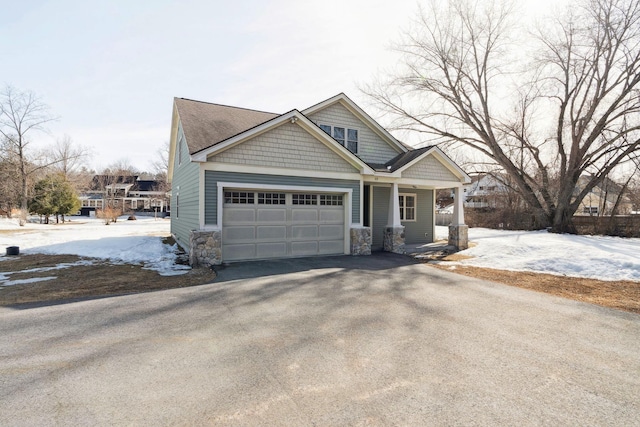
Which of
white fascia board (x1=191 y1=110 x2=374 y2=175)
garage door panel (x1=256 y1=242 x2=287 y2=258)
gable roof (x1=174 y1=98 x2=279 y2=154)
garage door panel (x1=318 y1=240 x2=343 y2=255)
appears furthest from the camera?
garage door panel (x1=318 y1=240 x2=343 y2=255)

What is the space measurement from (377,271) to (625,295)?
5.39 metres

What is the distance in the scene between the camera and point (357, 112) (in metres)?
14.6

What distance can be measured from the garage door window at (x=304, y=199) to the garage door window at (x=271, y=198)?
1.31 ft

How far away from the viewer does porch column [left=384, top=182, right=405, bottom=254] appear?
42.9 ft

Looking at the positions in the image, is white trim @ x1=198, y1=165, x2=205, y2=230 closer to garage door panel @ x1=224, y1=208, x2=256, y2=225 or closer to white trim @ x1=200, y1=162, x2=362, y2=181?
white trim @ x1=200, y1=162, x2=362, y2=181

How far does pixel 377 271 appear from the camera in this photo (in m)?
9.20

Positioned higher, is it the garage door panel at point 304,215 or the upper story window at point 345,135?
the upper story window at point 345,135

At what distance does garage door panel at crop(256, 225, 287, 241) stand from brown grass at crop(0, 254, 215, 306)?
7.34ft

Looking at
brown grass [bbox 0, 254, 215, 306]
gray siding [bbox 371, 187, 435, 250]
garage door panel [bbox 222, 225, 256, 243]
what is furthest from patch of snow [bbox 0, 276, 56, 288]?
gray siding [bbox 371, 187, 435, 250]

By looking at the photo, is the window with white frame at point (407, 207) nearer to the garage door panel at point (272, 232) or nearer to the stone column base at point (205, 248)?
the garage door panel at point (272, 232)

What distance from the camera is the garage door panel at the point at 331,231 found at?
11.8m

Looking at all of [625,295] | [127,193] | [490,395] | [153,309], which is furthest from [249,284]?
[127,193]

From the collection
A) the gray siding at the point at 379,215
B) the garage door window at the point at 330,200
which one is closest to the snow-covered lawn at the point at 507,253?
the gray siding at the point at 379,215

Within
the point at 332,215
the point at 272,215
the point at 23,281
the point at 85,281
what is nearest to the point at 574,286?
the point at 332,215
